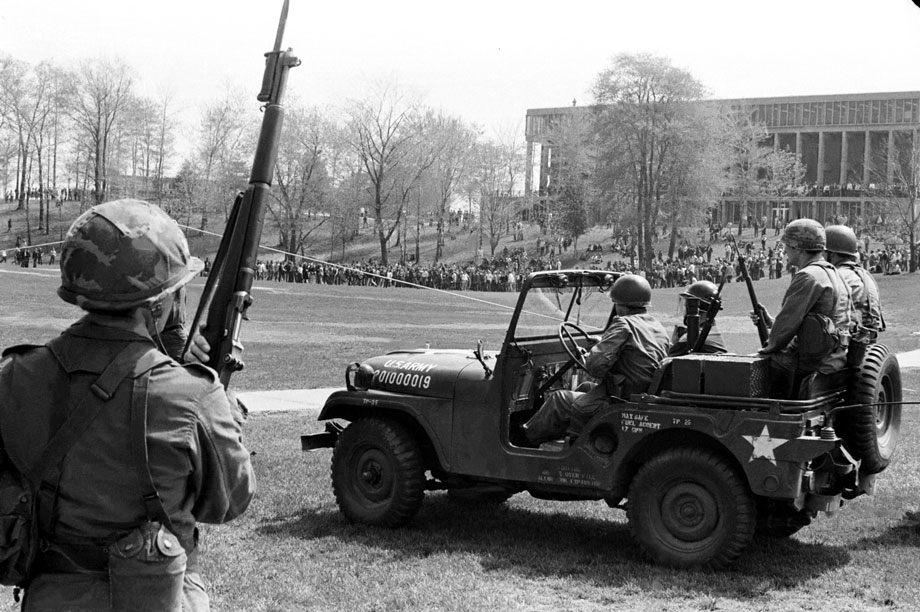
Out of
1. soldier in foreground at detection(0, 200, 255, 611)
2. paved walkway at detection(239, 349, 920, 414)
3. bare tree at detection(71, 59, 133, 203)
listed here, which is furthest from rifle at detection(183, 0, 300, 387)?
bare tree at detection(71, 59, 133, 203)

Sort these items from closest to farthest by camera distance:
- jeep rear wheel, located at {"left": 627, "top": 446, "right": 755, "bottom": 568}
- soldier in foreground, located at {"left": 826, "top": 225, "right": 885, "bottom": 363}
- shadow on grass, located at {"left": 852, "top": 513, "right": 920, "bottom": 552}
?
jeep rear wheel, located at {"left": 627, "top": 446, "right": 755, "bottom": 568} → soldier in foreground, located at {"left": 826, "top": 225, "right": 885, "bottom": 363} → shadow on grass, located at {"left": 852, "top": 513, "right": 920, "bottom": 552}

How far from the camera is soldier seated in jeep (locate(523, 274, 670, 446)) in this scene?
7.15m

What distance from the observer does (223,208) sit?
6306cm

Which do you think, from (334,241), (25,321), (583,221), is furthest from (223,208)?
(25,321)

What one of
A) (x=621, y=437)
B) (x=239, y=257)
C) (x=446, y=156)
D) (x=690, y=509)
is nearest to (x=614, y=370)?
(x=621, y=437)

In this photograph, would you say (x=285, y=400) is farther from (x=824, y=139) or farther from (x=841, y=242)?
(x=824, y=139)

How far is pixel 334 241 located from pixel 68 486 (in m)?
68.2

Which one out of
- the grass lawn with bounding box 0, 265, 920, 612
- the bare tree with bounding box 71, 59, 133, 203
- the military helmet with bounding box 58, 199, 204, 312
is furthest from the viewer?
the bare tree with bounding box 71, 59, 133, 203

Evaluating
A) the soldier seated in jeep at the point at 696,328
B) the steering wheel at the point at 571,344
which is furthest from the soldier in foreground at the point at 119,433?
the soldier seated in jeep at the point at 696,328

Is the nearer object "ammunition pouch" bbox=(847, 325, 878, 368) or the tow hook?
"ammunition pouch" bbox=(847, 325, 878, 368)

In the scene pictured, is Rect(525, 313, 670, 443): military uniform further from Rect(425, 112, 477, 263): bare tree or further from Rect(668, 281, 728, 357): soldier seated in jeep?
Rect(425, 112, 477, 263): bare tree

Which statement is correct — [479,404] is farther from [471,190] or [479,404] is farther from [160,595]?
[471,190]

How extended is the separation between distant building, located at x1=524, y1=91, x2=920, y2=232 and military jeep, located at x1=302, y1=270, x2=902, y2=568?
73542 mm

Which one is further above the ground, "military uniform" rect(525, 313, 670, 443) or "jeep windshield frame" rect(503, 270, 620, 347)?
"jeep windshield frame" rect(503, 270, 620, 347)
